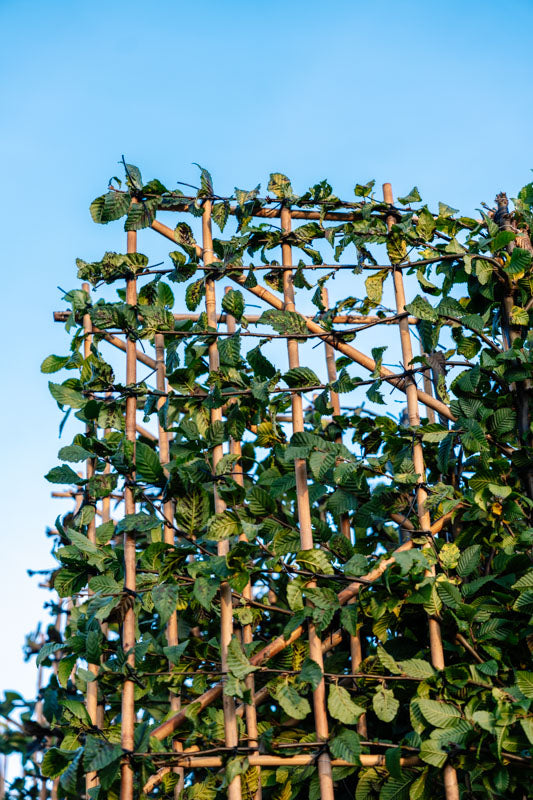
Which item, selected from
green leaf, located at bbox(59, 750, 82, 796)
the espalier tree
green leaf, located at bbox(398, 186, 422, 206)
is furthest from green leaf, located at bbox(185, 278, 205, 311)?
green leaf, located at bbox(59, 750, 82, 796)

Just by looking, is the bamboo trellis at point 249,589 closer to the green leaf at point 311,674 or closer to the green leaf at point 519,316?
the green leaf at point 311,674

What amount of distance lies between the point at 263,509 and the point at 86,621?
1.84 feet

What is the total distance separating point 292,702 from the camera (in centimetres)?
213

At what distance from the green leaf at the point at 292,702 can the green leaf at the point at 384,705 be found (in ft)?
0.55

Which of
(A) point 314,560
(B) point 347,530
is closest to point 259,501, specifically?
(A) point 314,560

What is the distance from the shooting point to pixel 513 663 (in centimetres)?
235

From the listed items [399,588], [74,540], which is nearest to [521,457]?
[399,588]

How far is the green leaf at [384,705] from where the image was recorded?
2.15m

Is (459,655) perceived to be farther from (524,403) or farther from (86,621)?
(86,621)

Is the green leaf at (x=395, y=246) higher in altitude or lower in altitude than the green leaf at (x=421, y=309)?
higher

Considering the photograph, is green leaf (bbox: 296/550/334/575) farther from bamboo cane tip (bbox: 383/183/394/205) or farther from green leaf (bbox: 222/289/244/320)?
bamboo cane tip (bbox: 383/183/394/205)

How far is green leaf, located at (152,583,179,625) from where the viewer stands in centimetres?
217

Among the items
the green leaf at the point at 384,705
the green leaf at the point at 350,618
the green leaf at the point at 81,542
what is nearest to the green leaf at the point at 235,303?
the green leaf at the point at 81,542

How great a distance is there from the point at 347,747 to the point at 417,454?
2.50ft
